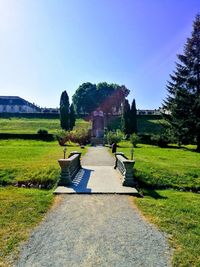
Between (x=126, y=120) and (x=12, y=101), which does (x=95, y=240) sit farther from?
(x=12, y=101)

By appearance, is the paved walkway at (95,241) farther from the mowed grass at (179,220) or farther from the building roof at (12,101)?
the building roof at (12,101)

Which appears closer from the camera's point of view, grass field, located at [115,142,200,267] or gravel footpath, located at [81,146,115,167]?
grass field, located at [115,142,200,267]

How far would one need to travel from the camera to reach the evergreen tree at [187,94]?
3662cm

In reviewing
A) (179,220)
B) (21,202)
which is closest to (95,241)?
(179,220)

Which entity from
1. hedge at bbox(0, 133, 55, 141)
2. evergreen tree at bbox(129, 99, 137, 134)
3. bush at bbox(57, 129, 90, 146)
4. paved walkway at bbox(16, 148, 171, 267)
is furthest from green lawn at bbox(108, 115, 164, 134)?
paved walkway at bbox(16, 148, 171, 267)

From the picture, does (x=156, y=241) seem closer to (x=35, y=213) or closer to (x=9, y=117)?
(x=35, y=213)

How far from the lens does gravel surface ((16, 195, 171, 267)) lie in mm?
5504

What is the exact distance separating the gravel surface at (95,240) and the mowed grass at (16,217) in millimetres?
221

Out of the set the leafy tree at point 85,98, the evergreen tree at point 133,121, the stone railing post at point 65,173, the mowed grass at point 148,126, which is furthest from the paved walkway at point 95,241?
the leafy tree at point 85,98

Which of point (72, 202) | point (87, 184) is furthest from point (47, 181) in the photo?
point (72, 202)

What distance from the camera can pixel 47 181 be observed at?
1472 centimetres

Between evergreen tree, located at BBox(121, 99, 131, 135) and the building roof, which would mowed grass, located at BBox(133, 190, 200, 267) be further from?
the building roof

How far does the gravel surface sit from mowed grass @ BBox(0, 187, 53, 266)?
8.7 inches

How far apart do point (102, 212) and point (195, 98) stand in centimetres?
3089
